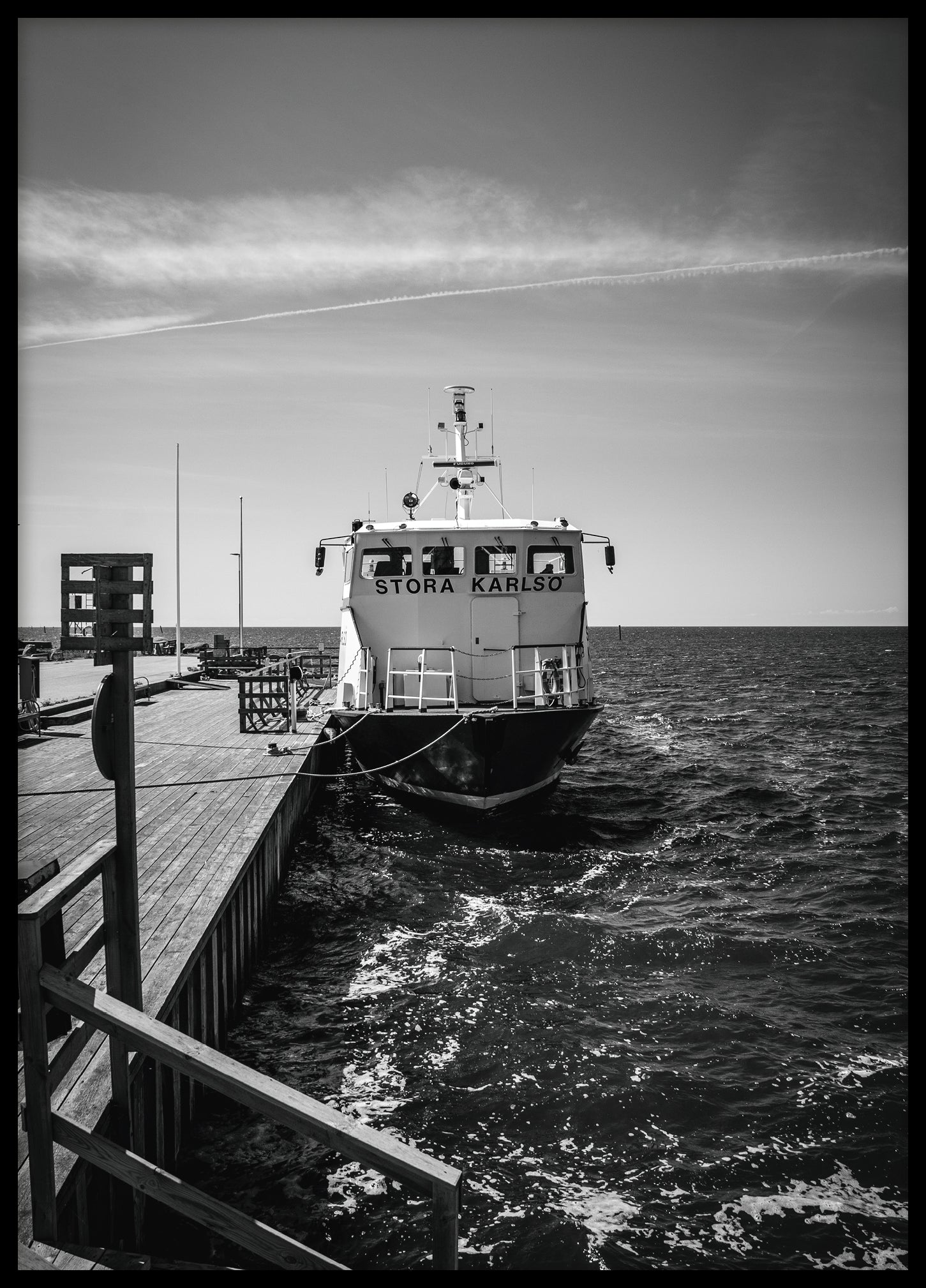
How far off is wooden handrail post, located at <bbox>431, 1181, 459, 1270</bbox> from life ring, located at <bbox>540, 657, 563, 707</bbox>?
10917 mm

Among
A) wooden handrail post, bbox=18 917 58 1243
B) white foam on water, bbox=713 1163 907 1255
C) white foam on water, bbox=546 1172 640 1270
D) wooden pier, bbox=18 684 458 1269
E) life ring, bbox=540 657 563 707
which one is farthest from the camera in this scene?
life ring, bbox=540 657 563 707

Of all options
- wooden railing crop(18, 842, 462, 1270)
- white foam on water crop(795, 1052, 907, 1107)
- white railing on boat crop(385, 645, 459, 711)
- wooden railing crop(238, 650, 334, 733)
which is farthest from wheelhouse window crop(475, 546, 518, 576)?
wooden railing crop(18, 842, 462, 1270)

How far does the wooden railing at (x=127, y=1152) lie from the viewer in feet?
9.24

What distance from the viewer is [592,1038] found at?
23.2 ft

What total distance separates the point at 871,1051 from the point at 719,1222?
298 cm

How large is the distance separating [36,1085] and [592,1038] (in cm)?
533

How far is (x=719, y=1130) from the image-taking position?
5.86 m

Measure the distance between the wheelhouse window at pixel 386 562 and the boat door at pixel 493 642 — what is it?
158 centimetres

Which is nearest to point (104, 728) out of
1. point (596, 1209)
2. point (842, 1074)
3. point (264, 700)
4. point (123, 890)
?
point (123, 890)

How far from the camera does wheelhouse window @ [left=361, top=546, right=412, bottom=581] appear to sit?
48.9 ft

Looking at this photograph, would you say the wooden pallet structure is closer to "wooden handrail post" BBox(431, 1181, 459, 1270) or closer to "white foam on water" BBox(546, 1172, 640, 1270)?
"wooden handrail post" BBox(431, 1181, 459, 1270)

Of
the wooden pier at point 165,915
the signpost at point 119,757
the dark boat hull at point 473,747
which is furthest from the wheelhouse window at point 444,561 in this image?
the signpost at point 119,757
